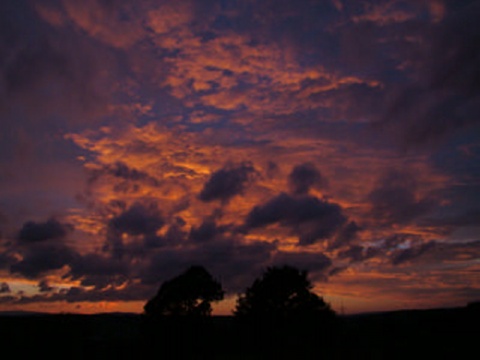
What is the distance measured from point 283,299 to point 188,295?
13.8 m

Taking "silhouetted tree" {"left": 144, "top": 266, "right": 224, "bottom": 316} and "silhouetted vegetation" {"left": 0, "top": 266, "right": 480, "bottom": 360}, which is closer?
"silhouetted vegetation" {"left": 0, "top": 266, "right": 480, "bottom": 360}

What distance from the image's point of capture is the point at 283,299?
62.6 meters

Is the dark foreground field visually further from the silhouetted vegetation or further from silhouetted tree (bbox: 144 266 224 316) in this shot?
silhouetted tree (bbox: 144 266 224 316)

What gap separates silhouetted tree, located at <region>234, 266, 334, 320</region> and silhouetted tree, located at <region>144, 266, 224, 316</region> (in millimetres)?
4568

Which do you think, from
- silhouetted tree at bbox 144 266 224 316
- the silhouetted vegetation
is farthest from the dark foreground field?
silhouetted tree at bbox 144 266 224 316

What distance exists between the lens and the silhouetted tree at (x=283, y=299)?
5994 centimetres

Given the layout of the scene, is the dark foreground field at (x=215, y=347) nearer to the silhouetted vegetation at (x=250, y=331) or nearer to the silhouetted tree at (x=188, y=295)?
the silhouetted vegetation at (x=250, y=331)

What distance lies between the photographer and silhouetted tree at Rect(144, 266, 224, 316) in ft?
213

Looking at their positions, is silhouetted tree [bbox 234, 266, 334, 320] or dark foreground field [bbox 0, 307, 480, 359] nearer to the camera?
dark foreground field [bbox 0, 307, 480, 359]

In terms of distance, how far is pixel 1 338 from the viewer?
28.4 meters

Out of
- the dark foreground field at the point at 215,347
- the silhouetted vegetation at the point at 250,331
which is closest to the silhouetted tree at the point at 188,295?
the silhouetted vegetation at the point at 250,331

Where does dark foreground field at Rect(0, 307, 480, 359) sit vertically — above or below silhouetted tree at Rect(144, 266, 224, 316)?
below

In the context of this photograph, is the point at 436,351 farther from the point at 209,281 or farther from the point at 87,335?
the point at 209,281

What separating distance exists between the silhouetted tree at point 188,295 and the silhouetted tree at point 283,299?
4568 millimetres
